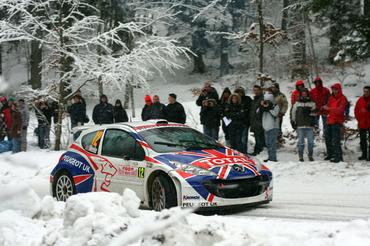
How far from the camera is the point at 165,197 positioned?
9.23 meters

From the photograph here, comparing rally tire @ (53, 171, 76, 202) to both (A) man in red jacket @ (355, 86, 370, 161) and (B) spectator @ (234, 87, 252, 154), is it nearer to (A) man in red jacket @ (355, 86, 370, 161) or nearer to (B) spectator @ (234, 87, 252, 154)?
(B) spectator @ (234, 87, 252, 154)

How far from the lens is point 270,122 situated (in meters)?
15.2

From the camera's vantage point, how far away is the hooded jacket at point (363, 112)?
47.4 ft

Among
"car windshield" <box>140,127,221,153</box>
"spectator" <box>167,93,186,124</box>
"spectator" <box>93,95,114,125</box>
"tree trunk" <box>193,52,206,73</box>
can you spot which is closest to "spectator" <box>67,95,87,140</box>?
"spectator" <box>93,95,114,125</box>

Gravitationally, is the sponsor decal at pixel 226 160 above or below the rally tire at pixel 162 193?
above

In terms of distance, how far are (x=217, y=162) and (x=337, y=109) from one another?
584 centimetres

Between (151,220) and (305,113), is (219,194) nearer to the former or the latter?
(151,220)

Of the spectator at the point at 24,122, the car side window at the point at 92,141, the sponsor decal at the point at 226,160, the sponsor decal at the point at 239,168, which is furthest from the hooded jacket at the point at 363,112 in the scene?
the spectator at the point at 24,122

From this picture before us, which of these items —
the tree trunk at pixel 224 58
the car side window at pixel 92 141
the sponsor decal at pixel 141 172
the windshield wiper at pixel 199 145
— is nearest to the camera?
the sponsor decal at pixel 141 172

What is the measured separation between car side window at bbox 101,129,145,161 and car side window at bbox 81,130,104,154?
185mm

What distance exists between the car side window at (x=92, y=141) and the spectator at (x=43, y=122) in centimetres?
909

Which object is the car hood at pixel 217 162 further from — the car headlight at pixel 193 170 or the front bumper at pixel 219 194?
the front bumper at pixel 219 194

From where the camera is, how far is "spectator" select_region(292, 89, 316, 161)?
14.9 m

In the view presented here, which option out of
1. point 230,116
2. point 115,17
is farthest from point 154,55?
point 115,17
